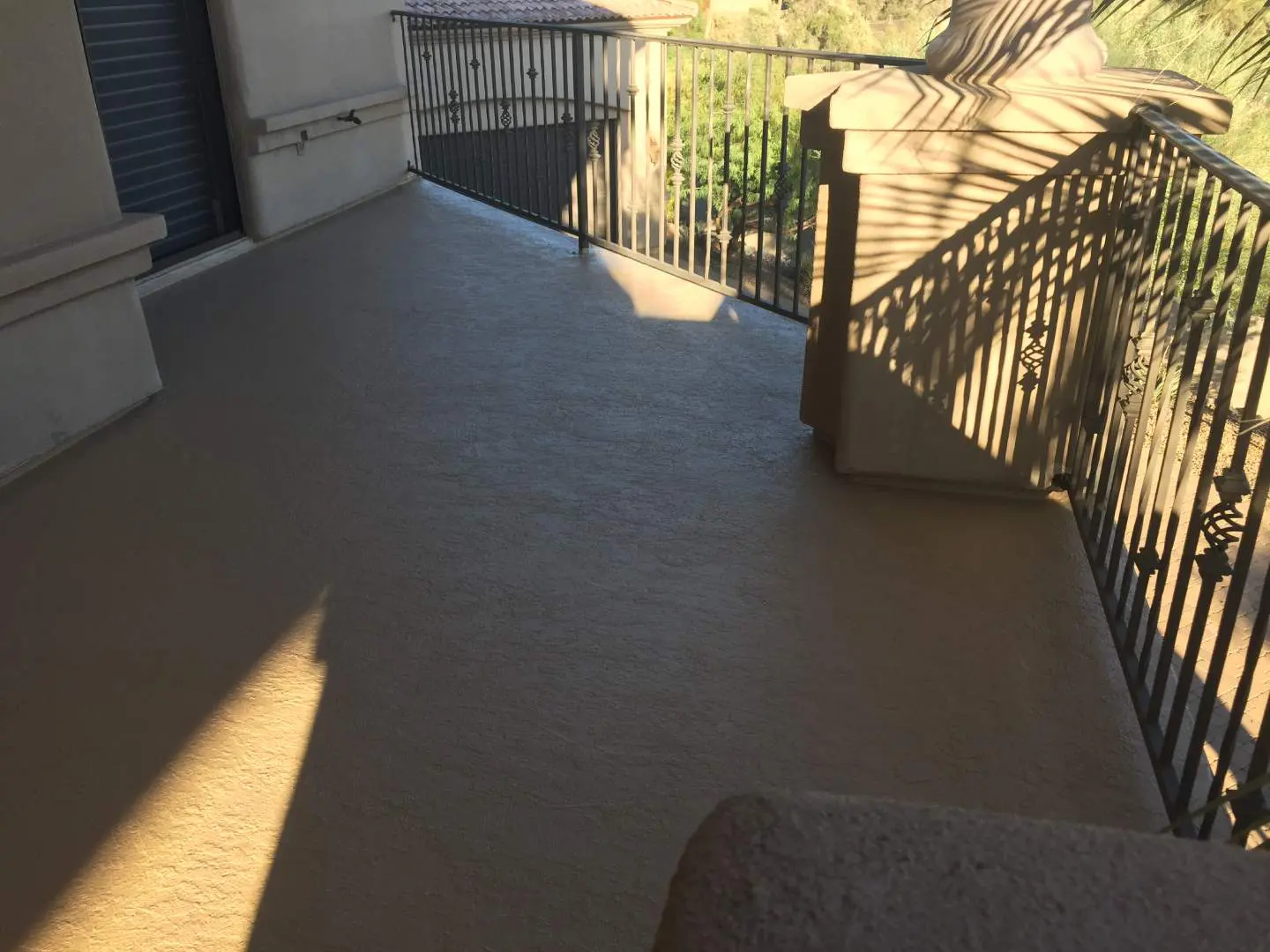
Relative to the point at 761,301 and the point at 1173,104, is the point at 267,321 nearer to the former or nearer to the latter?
the point at 761,301

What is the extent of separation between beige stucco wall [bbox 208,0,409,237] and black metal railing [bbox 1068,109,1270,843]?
4.84 meters

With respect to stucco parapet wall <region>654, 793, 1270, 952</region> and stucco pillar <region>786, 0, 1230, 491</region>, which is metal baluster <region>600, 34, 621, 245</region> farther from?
stucco parapet wall <region>654, 793, 1270, 952</region>

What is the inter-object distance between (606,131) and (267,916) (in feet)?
15.3

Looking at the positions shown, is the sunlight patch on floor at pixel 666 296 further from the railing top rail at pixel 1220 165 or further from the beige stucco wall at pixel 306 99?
the railing top rail at pixel 1220 165

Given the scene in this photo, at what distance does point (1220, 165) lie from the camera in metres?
1.77

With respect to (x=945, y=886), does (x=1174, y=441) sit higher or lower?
lower

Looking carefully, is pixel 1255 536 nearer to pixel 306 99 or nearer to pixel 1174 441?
pixel 1174 441

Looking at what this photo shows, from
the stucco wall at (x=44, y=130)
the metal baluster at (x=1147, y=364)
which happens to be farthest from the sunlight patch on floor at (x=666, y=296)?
the metal baluster at (x=1147, y=364)

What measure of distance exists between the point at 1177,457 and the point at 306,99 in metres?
5.68

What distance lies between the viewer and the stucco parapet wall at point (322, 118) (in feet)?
19.8

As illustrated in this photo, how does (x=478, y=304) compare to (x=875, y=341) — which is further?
(x=478, y=304)

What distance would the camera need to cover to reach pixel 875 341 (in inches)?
121

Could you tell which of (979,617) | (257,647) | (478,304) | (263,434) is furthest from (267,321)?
(979,617)

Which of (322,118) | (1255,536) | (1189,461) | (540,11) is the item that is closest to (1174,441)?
(1189,461)
